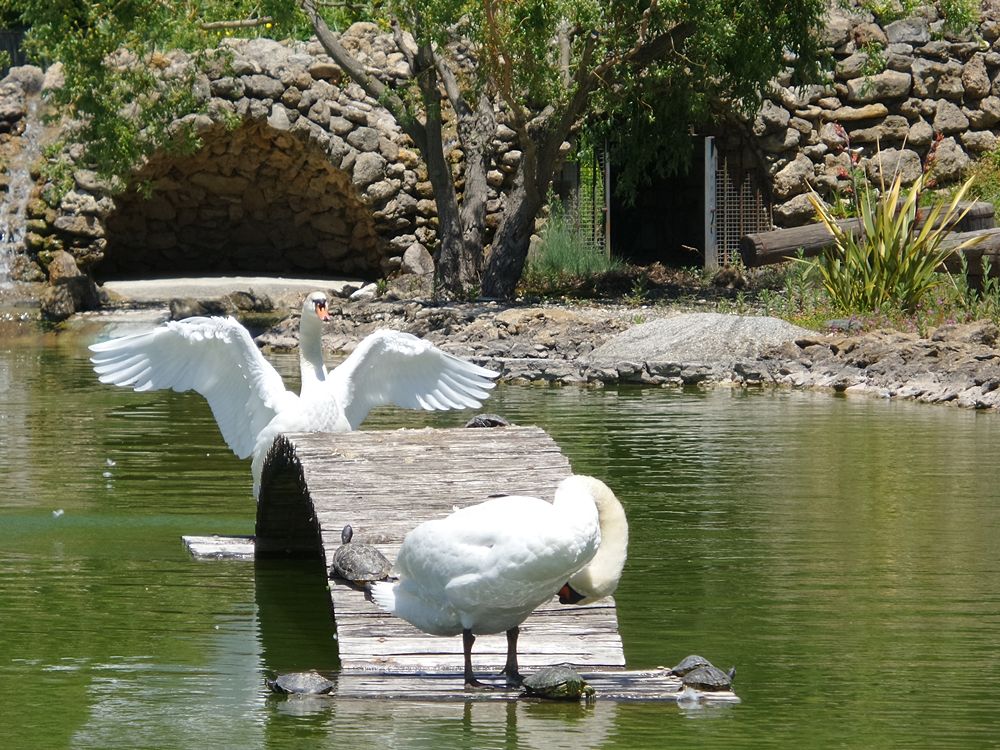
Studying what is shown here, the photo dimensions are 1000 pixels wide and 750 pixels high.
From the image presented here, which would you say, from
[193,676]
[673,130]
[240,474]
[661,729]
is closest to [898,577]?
[661,729]

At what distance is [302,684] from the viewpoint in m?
6.14

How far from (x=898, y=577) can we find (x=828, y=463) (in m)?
3.26

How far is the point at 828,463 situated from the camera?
11375mm

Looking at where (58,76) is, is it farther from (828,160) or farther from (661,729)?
(661,729)

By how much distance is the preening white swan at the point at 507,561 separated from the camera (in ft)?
18.8

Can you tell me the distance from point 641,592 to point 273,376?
2.27 m

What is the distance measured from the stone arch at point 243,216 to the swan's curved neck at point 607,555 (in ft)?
60.7

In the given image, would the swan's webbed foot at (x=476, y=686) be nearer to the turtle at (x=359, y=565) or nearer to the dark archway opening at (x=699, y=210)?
the turtle at (x=359, y=565)

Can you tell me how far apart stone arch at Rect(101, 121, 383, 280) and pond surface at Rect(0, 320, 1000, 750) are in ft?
37.3

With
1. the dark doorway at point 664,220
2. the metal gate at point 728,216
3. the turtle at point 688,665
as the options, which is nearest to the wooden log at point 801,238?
the metal gate at point 728,216

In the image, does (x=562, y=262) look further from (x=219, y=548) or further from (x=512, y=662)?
(x=512, y=662)

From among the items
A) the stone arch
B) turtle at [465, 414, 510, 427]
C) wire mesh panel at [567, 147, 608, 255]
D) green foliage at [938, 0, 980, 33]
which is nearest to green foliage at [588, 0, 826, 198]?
wire mesh panel at [567, 147, 608, 255]

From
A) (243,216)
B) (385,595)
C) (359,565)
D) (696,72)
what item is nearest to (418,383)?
(359,565)

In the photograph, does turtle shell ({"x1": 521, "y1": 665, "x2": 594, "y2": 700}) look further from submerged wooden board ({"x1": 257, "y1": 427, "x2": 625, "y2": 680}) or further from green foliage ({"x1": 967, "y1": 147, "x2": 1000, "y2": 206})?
green foliage ({"x1": 967, "y1": 147, "x2": 1000, "y2": 206})
